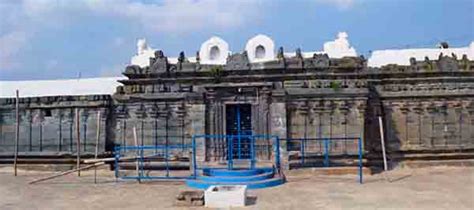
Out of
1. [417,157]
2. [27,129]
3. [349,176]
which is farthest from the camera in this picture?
[27,129]

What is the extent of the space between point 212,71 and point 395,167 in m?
5.64

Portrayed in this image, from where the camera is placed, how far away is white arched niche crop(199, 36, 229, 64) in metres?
21.6

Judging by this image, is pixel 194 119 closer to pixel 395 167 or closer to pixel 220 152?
pixel 220 152

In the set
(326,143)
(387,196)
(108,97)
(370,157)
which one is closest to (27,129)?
(108,97)

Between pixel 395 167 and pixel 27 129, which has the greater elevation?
pixel 27 129

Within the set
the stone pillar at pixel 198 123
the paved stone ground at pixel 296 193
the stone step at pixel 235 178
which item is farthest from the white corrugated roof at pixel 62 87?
the stone step at pixel 235 178

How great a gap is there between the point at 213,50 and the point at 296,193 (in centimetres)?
1255

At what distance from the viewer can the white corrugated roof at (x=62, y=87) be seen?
21266 millimetres

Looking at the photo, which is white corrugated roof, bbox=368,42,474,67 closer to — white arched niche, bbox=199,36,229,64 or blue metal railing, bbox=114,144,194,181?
white arched niche, bbox=199,36,229,64

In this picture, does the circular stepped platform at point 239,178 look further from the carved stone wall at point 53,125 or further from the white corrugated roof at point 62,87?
the white corrugated roof at point 62,87

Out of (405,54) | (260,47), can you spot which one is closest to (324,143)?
(260,47)

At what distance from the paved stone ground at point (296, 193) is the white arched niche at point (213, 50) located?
9.22 metres

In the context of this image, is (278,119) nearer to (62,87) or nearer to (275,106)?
(275,106)

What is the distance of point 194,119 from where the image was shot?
14.2 m
